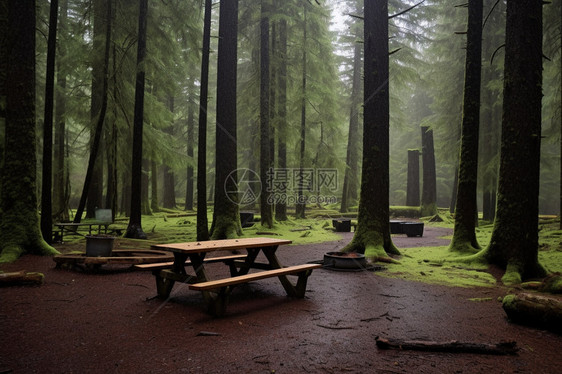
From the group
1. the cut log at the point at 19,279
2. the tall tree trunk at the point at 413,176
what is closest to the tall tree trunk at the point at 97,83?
the cut log at the point at 19,279

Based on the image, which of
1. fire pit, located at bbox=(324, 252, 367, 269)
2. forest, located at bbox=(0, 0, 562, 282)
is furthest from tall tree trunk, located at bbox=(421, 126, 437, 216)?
fire pit, located at bbox=(324, 252, 367, 269)

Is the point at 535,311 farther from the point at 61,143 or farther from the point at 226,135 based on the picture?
the point at 61,143

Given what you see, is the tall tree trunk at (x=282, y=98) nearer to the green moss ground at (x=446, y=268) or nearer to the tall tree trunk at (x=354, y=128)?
the tall tree trunk at (x=354, y=128)

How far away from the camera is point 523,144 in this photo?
22.9 ft

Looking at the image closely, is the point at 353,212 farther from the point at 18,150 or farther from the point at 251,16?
the point at 18,150

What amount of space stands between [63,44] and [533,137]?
15.4 metres

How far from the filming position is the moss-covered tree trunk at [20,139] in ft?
26.3

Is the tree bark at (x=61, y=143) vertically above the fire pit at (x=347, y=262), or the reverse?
the tree bark at (x=61, y=143)

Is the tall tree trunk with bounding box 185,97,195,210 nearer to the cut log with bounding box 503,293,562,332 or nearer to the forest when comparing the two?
the forest

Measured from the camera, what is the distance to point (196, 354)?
131 inches

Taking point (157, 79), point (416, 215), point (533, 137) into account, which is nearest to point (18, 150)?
point (157, 79)

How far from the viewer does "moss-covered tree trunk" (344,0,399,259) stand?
9375 millimetres

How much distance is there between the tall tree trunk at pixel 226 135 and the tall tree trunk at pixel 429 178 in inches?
637

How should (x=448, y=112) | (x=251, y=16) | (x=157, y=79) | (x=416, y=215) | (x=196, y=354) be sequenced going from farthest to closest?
(x=416, y=215)
(x=448, y=112)
(x=251, y=16)
(x=157, y=79)
(x=196, y=354)
